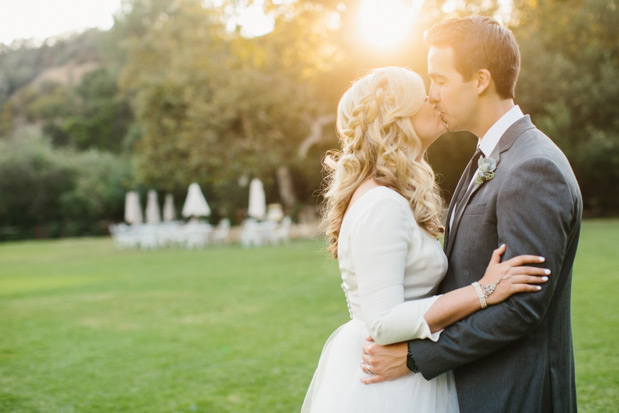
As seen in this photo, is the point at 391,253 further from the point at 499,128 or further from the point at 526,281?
the point at 499,128

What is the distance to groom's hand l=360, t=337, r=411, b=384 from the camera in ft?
6.91

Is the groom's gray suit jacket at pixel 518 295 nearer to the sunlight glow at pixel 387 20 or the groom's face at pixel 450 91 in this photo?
the groom's face at pixel 450 91

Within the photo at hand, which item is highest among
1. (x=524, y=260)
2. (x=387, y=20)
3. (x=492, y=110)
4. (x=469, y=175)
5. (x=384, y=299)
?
(x=387, y=20)

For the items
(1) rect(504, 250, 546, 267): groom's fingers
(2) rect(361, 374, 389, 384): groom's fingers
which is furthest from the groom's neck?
(2) rect(361, 374, 389, 384): groom's fingers

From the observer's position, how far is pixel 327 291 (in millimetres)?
10398

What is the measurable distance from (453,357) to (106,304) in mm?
9620

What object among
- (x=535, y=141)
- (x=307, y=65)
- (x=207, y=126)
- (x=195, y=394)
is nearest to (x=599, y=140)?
(x=307, y=65)

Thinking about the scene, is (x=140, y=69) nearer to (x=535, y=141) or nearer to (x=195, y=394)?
(x=195, y=394)

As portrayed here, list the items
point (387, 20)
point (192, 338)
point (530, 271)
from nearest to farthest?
point (530, 271)
point (192, 338)
point (387, 20)

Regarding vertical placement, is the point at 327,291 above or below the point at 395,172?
below

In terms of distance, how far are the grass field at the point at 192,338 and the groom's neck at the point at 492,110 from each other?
3.35 meters

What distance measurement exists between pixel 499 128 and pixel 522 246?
0.58 meters

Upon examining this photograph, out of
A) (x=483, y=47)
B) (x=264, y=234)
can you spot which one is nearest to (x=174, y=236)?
(x=264, y=234)

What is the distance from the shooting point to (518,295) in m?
1.93
